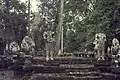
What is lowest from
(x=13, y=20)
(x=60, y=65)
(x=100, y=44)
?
(x=60, y=65)

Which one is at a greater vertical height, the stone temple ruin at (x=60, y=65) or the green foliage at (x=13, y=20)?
the green foliage at (x=13, y=20)

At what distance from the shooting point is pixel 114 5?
18.1 metres

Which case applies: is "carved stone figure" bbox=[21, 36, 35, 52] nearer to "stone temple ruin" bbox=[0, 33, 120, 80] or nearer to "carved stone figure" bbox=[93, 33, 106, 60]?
"stone temple ruin" bbox=[0, 33, 120, 80]

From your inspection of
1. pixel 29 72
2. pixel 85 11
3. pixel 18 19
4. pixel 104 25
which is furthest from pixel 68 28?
pixel 29 72

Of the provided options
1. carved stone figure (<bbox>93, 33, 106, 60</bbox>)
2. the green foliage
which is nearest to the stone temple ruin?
carved stone figure (<bbox>93, 33, 106, 60</bbox>)

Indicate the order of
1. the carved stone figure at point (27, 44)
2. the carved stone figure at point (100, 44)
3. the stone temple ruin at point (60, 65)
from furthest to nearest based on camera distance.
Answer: the carved stone figure at point (27, 44) → the carved stone figure at point (100, 44) → the stone temple ruin at point (60, 65)

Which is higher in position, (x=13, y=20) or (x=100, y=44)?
(x=13, y=20)

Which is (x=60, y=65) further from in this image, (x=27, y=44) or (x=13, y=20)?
(x=13, y=20)

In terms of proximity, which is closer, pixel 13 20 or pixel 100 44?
pixel 100 44

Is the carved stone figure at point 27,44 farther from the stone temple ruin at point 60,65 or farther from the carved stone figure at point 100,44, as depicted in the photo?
the carved stone figure at point 100,44

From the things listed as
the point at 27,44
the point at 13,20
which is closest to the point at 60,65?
the point at 27,44

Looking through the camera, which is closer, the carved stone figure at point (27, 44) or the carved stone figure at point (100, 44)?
the carved stone figure at point (100, 44)

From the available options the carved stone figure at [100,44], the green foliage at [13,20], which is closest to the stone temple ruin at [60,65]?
the carved stone figure at [100,44]

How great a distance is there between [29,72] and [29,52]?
235 cm
